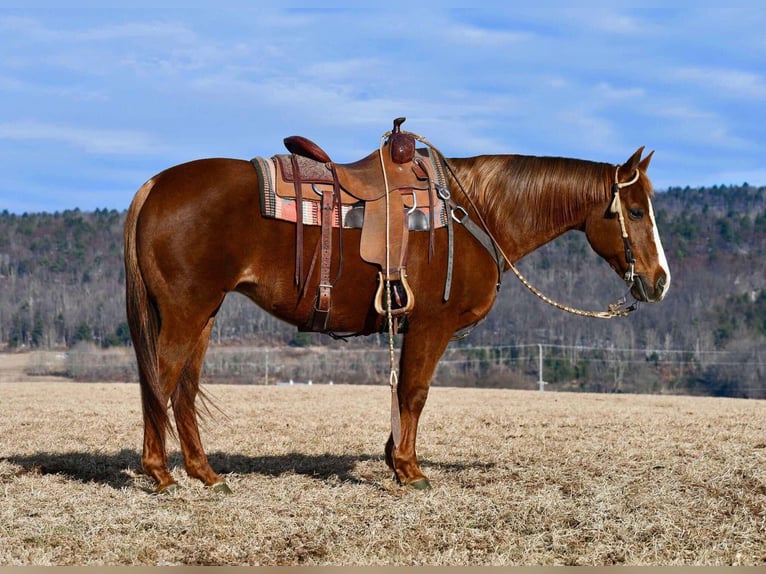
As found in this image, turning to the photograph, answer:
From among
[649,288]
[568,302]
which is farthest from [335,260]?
[568,302]

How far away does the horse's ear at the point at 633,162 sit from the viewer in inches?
230

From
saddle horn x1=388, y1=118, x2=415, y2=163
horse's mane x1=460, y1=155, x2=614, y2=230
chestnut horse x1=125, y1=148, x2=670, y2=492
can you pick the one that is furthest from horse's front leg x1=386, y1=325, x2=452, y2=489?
saddle horn x1=388, y1=118, x2=415, y2=163

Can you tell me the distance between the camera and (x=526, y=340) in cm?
7244

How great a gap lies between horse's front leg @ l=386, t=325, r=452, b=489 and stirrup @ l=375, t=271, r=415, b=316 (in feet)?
0.68

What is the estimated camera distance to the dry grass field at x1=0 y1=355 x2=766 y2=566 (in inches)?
162

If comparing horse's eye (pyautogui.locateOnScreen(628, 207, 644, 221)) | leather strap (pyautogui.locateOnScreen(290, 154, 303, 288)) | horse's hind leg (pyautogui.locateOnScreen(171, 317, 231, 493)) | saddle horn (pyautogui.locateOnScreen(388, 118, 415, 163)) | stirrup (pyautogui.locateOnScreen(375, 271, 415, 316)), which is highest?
saddle horn (pyautogui.locateOnScreen(388, 118, 415, 163))

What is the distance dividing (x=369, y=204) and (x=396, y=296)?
24.3 inches

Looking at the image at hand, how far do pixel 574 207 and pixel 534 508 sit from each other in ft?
7.28

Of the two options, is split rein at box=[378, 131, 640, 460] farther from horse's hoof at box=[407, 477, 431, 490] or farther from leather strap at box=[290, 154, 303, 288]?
leather strap at box=[290, 154, 303, 288]

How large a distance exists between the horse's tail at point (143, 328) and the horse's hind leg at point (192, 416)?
0.61ft

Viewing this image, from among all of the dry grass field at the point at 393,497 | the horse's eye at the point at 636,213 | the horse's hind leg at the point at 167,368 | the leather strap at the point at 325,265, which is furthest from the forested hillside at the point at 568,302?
the horse's hind leg at the point at 167,368

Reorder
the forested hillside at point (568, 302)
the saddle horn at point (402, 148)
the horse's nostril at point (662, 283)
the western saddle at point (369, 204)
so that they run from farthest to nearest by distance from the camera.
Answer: the forested hillside at point (568, 302) → the horse's nostril at point (662, 283) → the saddle horn at point (402, 148) → the western saddle at point (369, 204)

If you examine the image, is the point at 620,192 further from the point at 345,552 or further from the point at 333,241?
the point at 345,552

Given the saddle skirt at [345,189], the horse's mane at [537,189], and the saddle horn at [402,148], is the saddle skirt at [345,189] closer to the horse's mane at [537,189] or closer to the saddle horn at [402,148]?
the saddle horn at [402,148]
